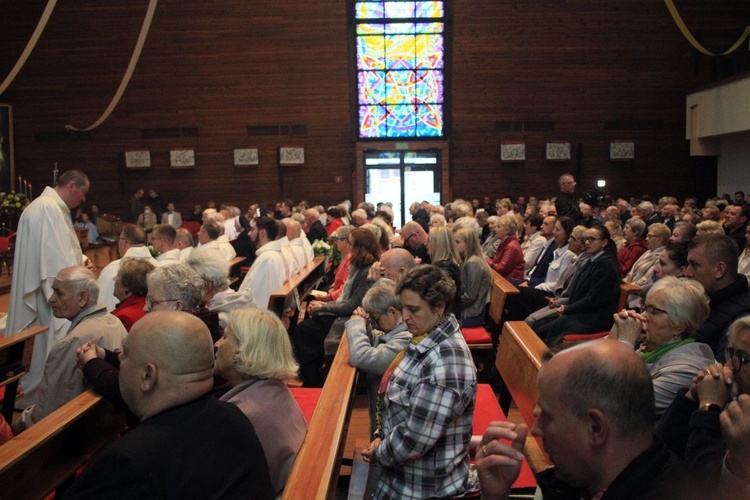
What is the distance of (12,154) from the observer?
17.9 m

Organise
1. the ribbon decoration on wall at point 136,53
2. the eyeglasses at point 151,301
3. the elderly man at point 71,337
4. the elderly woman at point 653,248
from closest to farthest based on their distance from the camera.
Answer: the elderly man at point 71,337, the eyeglasses at point 151,301, the elderly woman at point 653,248, the ribbon decoration on wall at point 136,53

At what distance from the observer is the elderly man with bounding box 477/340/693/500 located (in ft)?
4.49

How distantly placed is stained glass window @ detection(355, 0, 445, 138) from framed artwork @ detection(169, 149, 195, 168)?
14.2 ft

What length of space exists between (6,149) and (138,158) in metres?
3.23

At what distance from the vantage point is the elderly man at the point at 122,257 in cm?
549

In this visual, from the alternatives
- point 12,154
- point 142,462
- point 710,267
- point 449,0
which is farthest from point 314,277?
point 12,154

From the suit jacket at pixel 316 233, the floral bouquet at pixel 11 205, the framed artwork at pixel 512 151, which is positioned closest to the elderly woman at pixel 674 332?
the suit jacket at pixel 316 233

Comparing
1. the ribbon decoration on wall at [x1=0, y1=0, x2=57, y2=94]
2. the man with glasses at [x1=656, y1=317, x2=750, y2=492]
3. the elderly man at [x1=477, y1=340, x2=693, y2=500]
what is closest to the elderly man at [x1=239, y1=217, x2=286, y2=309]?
the ribbon decoration on wall at [x1=0, y1=0, x2=57, y2=94]

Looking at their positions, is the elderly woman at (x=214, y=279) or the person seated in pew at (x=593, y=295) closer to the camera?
the elderly woman at (x=214, y=279)

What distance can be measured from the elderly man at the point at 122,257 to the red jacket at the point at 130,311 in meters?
1.29

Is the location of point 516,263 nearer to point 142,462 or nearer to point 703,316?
point 703,316

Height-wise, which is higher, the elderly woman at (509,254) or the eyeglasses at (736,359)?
the eyeglasses at (736,359)

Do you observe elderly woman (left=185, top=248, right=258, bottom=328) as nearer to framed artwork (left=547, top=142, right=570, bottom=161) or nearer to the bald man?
the bald man

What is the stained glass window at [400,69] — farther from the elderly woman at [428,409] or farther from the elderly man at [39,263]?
the elderly woman at [428,409]
